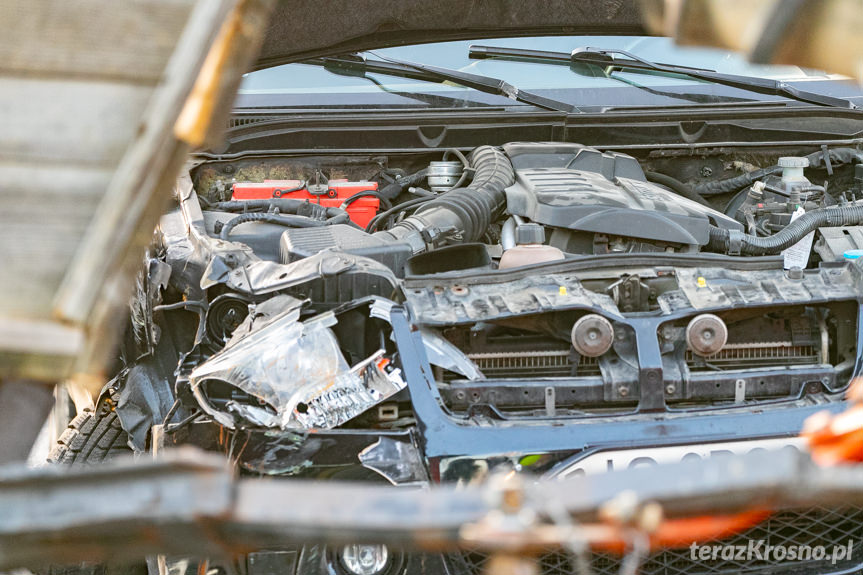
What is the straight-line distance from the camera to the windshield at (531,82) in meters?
3.98

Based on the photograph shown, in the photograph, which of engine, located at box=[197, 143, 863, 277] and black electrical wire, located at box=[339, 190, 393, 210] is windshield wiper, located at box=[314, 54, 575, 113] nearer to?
engine, located at box=[197, 143, 863, 277]

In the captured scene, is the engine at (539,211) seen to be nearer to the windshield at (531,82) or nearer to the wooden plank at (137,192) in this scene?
the windshield at (531,82)

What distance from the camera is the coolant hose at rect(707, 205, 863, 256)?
121 inches

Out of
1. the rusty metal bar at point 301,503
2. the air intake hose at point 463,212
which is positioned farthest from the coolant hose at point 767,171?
the rusty metal bar at point 301,503

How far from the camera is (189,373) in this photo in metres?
2.38

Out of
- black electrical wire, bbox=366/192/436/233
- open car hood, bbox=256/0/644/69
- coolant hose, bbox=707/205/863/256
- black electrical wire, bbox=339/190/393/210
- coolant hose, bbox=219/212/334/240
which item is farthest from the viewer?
open car hood, bbox=256/0/644/69

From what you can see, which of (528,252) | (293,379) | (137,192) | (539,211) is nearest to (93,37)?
(137,192)

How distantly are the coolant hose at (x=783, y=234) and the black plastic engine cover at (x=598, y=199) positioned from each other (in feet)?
0.25

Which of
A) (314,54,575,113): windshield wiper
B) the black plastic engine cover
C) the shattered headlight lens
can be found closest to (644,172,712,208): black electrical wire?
the black plastic engine cover

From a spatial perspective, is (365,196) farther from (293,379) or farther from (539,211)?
(293,379)

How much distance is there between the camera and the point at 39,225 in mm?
986

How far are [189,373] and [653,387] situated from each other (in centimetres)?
117

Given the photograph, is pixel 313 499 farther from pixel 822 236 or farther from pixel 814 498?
pixel 822 236

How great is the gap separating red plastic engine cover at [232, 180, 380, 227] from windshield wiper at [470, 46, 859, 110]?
869mm
